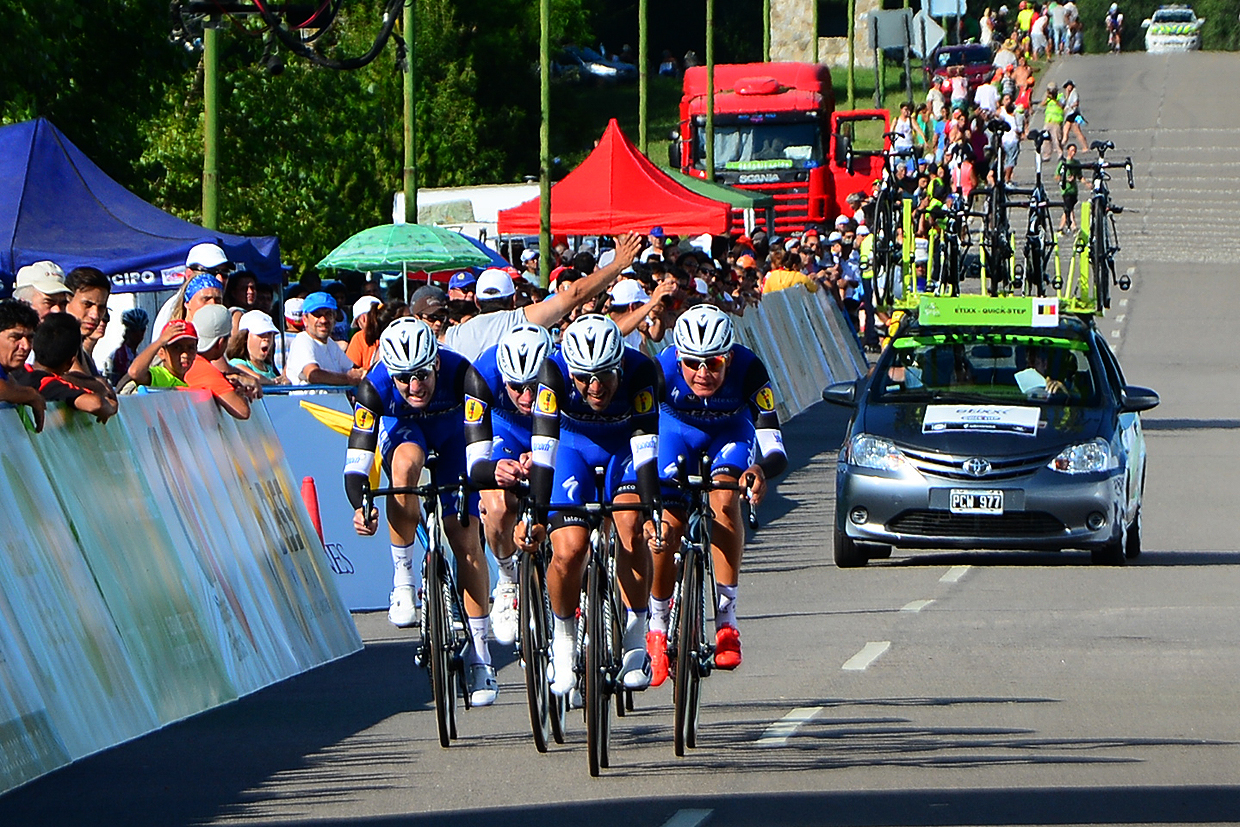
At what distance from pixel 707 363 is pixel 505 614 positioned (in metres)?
1.38

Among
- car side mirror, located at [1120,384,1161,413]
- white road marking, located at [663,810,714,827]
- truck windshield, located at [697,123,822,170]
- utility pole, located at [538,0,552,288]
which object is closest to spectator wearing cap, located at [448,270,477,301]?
car side mirror, located at [1120,384,1161,413]

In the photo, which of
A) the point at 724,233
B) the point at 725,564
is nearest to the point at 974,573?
the point at 725,564

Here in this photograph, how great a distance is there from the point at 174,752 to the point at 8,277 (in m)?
8.88

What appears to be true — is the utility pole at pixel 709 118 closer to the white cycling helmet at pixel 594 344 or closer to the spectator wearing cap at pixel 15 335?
the spectator wearing cap at pixel 15 335

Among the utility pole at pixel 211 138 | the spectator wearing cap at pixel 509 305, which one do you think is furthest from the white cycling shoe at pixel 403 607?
the utility pole at pixel 211 138

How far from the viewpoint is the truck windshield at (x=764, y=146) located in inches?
1917

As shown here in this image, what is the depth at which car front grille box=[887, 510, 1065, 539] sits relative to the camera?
15.3 m

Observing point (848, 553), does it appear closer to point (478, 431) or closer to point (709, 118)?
point (478, 431)

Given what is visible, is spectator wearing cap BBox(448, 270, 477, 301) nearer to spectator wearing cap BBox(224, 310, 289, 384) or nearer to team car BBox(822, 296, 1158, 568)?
spectator wearing cap BBox(224, 310, 289, 384)

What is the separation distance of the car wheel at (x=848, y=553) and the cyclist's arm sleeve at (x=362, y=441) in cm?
592

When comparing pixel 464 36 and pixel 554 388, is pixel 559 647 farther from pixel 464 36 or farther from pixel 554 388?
pixel 464 36

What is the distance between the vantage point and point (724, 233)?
113 feet

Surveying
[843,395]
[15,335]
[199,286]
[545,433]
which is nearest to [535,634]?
[545,433]

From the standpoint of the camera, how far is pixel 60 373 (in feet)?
32.9
